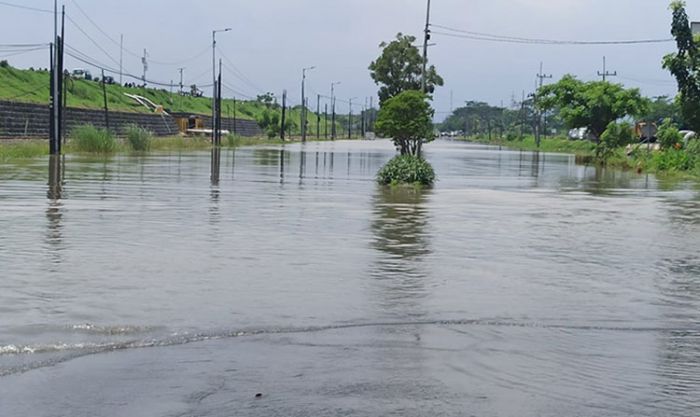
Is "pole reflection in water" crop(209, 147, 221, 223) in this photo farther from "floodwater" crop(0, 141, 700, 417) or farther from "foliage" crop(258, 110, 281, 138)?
"foliage" crop(258, 110, 281, 138)

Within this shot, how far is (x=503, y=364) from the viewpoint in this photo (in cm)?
762

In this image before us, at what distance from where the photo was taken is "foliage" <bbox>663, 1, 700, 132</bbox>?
1673 inches

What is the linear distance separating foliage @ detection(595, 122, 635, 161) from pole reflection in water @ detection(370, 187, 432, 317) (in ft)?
107

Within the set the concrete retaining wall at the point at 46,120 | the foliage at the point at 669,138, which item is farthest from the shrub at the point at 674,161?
the concrete retaining wall at the point at 46,120

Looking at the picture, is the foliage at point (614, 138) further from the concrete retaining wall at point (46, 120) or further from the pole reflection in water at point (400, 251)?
the pole reflection in water at point (400, 251)

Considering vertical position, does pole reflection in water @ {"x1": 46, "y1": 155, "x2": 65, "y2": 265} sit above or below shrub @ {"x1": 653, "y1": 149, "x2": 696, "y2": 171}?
below

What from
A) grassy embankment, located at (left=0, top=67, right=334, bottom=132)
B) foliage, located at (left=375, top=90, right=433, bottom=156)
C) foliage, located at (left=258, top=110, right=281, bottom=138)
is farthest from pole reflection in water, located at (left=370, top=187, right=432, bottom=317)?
foliage, located at (left=258, top=110, right=281, bottom=138)

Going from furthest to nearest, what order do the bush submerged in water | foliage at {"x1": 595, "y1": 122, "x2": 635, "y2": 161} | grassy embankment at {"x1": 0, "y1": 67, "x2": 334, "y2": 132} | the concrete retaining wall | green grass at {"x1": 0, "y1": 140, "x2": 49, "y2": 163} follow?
grassy embankment at {"x1": 0, "y1": 67, "x2": 334, "y2": 132}
the concrete retaining wall
foliage at {"x1": 595, "y1": 122, "x2": 635, "y2": 161}
green grass at {"x1": 0, "y1": 140, "x2": 49, "y2": 163}
the bush submerged in water

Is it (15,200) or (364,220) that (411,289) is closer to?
(364,220)

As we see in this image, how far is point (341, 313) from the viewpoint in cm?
947

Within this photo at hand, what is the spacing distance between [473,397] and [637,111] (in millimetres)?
53582

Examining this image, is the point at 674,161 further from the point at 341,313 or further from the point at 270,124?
the point at 270,124

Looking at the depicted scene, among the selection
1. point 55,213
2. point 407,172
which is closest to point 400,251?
point 55,213

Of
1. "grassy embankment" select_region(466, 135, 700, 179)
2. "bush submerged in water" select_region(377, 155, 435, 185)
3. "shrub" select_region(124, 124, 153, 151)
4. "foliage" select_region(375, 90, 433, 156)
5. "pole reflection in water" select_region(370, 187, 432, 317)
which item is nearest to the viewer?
"pole reflection in water" select_region(370, 187, 432, 317)
